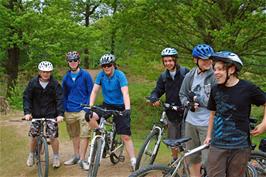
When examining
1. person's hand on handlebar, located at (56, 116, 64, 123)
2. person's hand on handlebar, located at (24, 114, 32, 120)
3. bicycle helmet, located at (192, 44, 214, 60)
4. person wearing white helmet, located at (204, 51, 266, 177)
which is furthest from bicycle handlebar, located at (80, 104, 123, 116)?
person wearing white helmet, located at (204, 51, 266, 177)

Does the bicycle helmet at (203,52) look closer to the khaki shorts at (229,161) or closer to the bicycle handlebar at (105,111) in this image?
the khaki shorts at (229,161)

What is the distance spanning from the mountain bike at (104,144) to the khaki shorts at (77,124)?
434 millimetres

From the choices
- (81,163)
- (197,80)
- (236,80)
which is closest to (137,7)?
(81,163)

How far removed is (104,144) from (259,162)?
212cm

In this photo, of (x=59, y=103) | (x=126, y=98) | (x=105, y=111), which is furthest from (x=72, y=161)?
(x=126, y=98)

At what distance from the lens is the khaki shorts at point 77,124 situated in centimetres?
691

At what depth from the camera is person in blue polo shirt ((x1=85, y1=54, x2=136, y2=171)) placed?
5953 mm

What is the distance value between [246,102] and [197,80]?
1179mm

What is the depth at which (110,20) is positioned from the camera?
12547 mm

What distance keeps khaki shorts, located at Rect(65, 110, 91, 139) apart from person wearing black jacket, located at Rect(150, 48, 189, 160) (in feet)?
5.21

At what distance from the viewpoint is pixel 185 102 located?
196 inches

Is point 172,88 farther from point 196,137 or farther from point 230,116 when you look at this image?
point 230,116

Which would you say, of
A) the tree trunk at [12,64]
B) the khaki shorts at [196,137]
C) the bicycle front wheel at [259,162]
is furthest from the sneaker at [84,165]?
the tree trunk at [12,64]

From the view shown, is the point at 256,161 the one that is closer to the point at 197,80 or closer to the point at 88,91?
the point at 197,80
